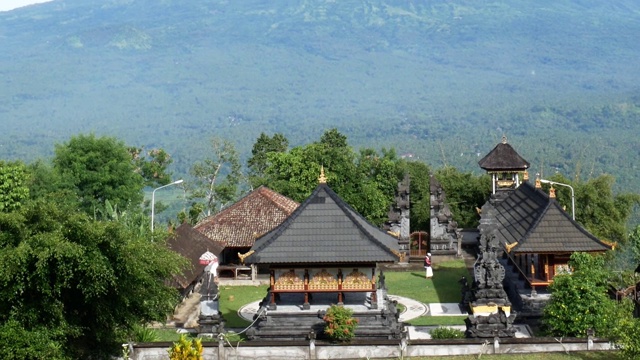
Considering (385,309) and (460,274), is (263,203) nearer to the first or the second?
(460,274)

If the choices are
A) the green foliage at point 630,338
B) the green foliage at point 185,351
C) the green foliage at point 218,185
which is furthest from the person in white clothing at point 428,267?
the green foliage at point 218,185

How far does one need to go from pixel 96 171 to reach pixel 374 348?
33210 mm

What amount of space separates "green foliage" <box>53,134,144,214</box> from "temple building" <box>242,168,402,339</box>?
27466 millimetres

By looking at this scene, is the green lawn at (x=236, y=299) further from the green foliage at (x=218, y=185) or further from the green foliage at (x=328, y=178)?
the green foliage at (x=218, y=185)

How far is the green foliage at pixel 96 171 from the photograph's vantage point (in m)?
55.2

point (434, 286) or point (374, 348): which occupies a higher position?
point (374, 348)

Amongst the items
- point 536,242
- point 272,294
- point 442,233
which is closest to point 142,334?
point 272,294

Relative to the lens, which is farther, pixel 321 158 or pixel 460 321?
pixel 321 158

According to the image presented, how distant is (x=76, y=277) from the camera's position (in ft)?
79.4

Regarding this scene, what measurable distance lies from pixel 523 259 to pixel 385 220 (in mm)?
18853

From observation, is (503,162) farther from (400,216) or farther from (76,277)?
(76,277)

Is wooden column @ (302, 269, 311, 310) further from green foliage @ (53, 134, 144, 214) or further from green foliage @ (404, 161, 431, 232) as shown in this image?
green foliage @ (53, 134, 144, 214)

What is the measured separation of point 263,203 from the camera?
46.7 metres

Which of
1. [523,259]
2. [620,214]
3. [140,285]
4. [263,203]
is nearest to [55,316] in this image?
[140,285]
